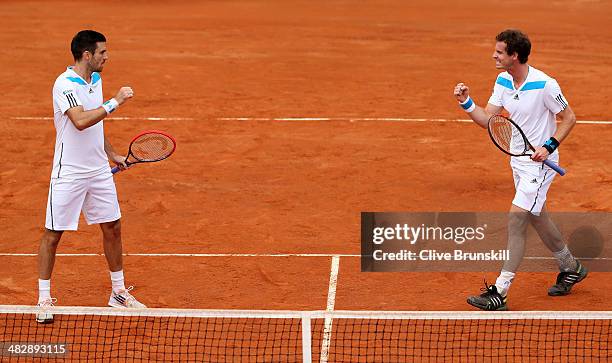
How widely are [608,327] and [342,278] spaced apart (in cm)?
263

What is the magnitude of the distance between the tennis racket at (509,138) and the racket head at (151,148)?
2.90 m

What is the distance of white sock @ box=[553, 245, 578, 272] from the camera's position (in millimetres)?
9688

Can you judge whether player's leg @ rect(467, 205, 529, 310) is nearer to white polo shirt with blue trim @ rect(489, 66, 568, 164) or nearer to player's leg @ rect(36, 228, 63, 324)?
white polo shirt with blue trim @ rect(489, 66, 568, 164)

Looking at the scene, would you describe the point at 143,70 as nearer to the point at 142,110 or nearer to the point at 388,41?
the point at 142,110

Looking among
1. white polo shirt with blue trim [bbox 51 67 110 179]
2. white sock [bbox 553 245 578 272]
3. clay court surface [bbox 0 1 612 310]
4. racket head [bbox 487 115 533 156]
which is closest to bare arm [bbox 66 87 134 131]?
white polo shirt with blue trim [bbox 51 67 110 179]

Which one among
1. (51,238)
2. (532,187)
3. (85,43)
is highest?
(85,43)

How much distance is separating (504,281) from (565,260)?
0.79 meters

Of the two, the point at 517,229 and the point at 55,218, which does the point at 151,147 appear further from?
the point at 517,229

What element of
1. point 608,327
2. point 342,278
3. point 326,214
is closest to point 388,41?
point 326,214

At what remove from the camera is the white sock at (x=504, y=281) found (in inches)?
365

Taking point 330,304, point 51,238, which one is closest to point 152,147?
point 51,238

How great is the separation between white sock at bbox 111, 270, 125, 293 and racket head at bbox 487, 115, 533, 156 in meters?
3.49

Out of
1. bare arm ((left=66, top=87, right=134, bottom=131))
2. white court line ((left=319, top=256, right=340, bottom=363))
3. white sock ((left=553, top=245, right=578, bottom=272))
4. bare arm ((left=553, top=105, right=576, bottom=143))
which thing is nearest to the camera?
white court line ((left=319, top=256, right=340, bottom=363))

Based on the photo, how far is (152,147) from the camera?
9.94 meters
